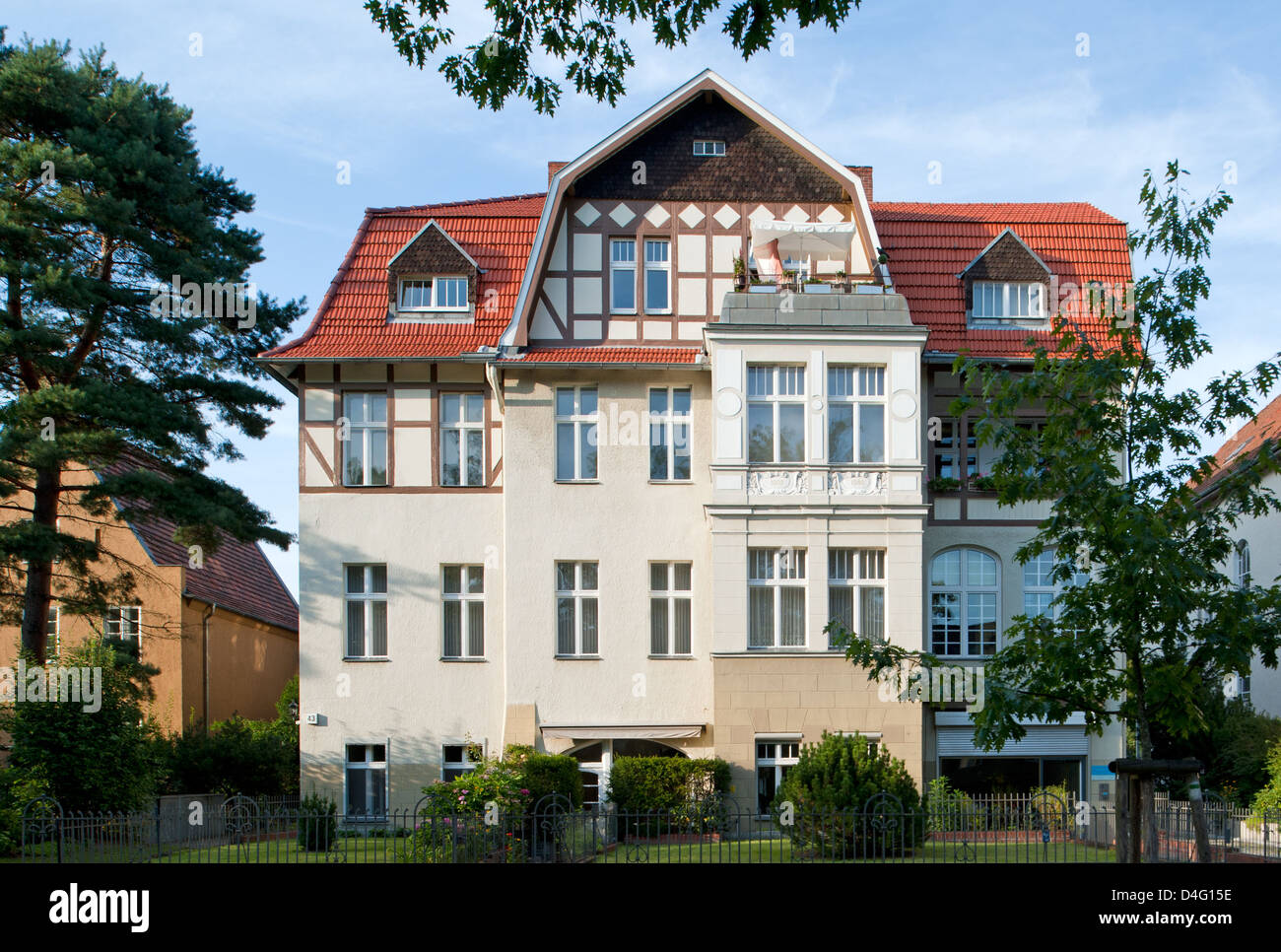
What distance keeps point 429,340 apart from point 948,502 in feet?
35.7

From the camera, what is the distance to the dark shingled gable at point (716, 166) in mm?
24859

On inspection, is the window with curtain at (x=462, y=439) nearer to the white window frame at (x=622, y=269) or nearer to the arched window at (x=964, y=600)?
the white window frame at (x=622, y=269)

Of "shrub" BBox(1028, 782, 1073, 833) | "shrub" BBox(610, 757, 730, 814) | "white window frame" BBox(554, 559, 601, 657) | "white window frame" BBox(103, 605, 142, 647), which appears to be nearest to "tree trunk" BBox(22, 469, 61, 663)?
"white window frame" BBox(103, 605, 142, 647)

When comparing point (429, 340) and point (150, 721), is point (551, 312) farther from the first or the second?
point (150, 721)

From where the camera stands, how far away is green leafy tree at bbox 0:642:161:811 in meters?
20.7

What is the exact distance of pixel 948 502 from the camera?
24766 mm

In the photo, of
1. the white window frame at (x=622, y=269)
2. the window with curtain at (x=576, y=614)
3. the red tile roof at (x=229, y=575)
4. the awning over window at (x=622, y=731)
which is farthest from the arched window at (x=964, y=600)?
the red tile roof at (x=229, y=575)

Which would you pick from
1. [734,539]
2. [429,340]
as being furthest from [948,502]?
[429,340]

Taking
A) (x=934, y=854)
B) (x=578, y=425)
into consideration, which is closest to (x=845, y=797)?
(x=934, y=854)

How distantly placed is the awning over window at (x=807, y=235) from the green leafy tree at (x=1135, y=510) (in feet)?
35.7

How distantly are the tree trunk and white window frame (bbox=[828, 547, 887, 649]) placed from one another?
14.5 m

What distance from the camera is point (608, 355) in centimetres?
2409

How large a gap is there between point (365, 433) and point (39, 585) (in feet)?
22.3

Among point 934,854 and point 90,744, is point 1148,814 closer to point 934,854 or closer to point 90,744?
point 934,854
